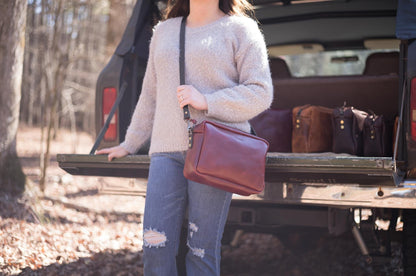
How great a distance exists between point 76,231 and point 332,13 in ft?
10.4

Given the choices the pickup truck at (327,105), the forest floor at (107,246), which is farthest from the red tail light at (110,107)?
the forest floor at (107,246)

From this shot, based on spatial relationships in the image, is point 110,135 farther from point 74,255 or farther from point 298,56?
point 298,56

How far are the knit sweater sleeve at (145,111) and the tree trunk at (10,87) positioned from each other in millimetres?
2493

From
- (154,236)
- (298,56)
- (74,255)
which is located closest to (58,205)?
(74,255)

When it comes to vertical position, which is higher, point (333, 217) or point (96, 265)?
point (333, 217)

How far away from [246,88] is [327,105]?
237 centimetres

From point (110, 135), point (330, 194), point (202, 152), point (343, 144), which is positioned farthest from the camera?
point (110, 135)

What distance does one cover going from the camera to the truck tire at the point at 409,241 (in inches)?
135

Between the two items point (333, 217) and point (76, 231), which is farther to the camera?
point (76, 231)

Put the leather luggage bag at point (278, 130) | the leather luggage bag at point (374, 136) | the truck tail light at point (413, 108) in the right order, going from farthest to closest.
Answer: the leather luggage bag at point (278, 130) < the leather luggage bag at point (374, 136) < the truck tail light at point (413, 108)

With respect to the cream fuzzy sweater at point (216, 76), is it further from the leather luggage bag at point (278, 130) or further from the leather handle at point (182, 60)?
the leather luggage bag at point (278, 130)

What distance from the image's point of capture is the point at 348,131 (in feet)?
12.4

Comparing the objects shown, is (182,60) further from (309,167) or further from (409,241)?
(409,241)

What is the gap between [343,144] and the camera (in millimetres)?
3793
